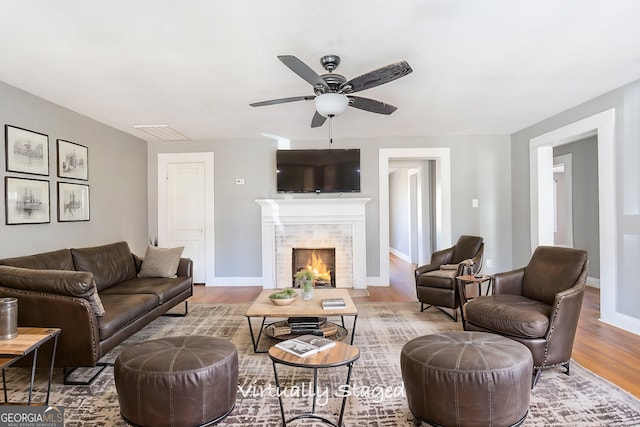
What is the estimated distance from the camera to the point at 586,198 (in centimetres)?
548

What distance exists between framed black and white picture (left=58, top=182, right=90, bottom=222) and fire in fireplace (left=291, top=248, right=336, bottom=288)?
2.85 metres

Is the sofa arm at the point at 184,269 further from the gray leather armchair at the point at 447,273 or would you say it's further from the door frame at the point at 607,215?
the door frame at the point at 607,215

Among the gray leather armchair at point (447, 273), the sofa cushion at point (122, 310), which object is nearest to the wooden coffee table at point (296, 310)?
the sofa cushion at point (122, 310)

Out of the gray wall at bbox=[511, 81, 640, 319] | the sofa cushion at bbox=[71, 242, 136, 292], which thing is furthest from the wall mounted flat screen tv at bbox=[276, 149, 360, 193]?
the gray wall at bbox=[511, 81, 640, 319]

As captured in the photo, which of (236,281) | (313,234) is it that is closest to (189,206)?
(236,281)

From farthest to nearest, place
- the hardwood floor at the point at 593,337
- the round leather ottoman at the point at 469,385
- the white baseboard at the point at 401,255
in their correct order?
the white baseboard at the point at 401,255, the hardwood floor at the point at 593,337, the round leather ottoman at the point at 469,385

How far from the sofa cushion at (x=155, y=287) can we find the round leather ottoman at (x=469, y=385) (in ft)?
8.53

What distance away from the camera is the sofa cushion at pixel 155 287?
350cm

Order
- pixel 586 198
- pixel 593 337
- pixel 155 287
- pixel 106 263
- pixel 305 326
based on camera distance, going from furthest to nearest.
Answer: pixel 586 198, pixel 106 263, pixel 155 287, pixel 593 337, pixel 305 326

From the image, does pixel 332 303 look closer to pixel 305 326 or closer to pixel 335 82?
pixel 305 326

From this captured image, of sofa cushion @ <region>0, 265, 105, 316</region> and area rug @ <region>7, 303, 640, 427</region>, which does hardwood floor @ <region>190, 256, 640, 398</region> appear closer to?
area rug @ <region>7, 303, 640, 427</region>

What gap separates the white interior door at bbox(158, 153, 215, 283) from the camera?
5.78 meters

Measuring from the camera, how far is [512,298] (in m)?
2.97

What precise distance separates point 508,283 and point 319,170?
10.5 feet
